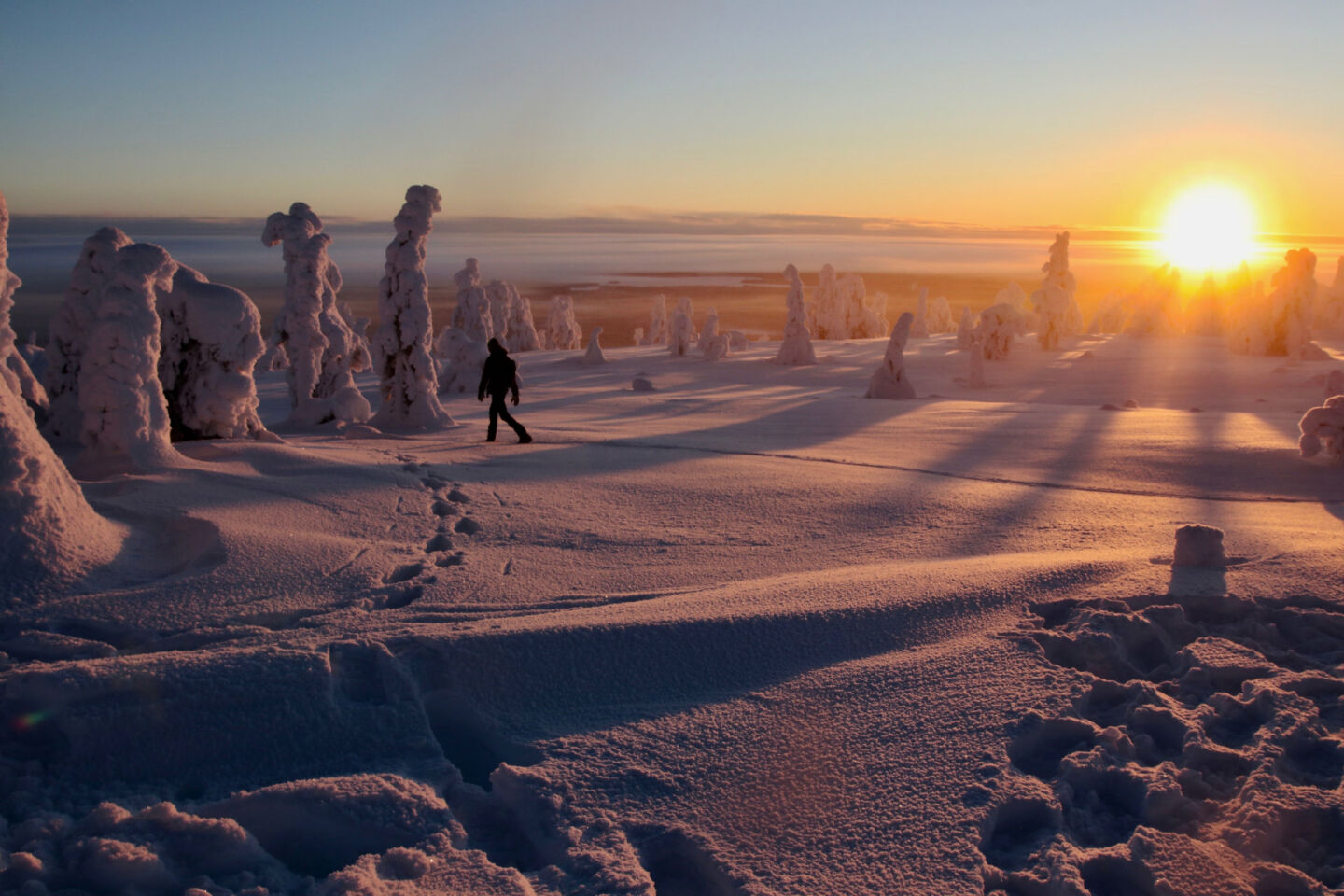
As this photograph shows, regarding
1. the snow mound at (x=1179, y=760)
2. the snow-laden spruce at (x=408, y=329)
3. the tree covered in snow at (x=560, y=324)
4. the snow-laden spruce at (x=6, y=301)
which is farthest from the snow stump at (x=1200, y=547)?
the tree covered in snow at (x=560, y=324)

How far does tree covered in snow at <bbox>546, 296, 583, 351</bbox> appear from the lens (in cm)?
6319

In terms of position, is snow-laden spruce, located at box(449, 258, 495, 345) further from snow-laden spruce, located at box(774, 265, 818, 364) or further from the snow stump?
the snow stump

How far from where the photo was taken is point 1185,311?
51.4m

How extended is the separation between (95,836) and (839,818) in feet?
8.46

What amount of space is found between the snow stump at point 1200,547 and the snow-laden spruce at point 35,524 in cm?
656

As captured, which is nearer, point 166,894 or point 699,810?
point 166,894

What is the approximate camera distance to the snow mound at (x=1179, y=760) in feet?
8.67

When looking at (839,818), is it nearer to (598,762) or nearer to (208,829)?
(598,762)

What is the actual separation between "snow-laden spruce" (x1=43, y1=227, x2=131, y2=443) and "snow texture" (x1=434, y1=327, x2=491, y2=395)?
1551 cm

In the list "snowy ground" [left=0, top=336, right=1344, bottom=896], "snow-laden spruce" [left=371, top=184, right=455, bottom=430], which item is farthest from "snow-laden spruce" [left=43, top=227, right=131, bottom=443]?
"snow-laden spruce" [left=371, top=184, right=455, bottom=430]

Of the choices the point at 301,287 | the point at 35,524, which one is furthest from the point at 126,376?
the point at 301,287

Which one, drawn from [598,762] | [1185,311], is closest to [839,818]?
[598,762]

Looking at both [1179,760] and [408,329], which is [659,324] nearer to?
[408,329]

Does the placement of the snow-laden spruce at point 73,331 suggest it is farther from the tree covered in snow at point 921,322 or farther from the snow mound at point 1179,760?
the tree covered in snow at point 921,322
